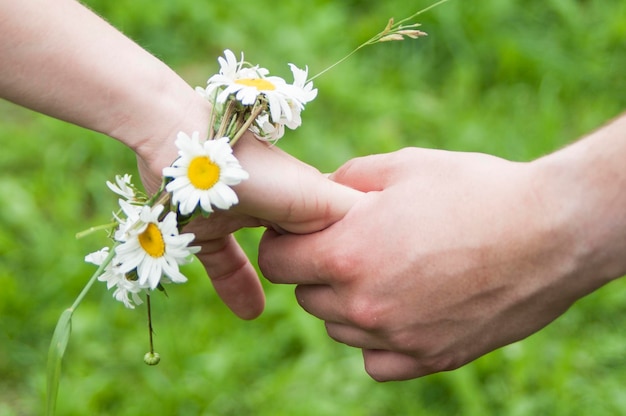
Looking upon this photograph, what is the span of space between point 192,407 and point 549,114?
1.42 meters

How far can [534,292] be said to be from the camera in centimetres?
132

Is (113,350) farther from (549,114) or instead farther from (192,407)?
(549,114)

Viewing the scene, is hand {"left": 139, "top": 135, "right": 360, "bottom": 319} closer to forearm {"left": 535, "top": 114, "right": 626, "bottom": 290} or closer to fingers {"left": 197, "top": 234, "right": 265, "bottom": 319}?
fingers {"left": 197, "top": 234, "right": 265, "bottom": 319}

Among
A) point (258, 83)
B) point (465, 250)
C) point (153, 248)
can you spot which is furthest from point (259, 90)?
point (465, 250)

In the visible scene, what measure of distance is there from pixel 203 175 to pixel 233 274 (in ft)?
1.33

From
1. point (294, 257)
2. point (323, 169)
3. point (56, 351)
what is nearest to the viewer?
point (56, 351)

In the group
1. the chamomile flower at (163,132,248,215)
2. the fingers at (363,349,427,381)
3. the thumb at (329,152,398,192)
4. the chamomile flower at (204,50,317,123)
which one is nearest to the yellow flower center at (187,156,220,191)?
the chamomile flower at (163,132,248,215)

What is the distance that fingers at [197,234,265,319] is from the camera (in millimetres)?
1525

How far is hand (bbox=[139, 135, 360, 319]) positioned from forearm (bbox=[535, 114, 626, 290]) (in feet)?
1.07

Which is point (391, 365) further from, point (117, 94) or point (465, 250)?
point (117, 94)

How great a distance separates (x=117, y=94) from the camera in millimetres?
1336

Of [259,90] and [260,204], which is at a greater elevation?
[259,90]

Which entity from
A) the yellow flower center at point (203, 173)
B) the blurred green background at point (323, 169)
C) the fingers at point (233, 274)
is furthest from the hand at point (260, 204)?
the blurred green background at point (323, 169)

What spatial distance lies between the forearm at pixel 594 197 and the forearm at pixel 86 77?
1.71 feet
